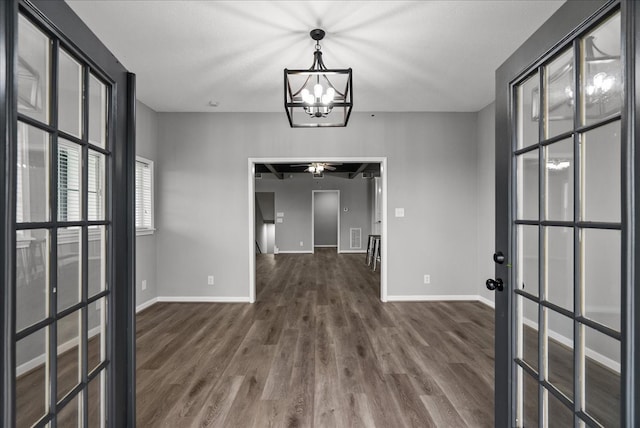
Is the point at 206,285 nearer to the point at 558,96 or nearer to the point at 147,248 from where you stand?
the point at 147,248

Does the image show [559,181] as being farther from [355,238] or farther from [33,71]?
[355,238]

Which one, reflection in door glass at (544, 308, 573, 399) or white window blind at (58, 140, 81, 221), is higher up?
white window blind at (58, 140, 81, 221)

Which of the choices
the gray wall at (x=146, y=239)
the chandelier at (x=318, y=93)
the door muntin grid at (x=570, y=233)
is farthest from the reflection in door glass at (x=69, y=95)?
the gray wall at (x=146, y=239)

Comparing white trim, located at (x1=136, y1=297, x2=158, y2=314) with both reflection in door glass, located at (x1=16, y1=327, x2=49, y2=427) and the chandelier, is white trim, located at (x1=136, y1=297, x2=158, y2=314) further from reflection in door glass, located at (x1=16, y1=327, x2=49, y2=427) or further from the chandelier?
reflection in door glass, located at (x1=16, y1=327, x2=49, y2=427)

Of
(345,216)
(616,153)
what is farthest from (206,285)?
(345,216)

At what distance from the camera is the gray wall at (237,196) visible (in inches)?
163

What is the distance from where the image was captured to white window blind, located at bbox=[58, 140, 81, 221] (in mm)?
1025

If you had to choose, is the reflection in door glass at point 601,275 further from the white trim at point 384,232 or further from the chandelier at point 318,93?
the white trim at point 384,232

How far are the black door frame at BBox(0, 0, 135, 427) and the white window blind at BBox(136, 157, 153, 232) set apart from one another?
2.75m

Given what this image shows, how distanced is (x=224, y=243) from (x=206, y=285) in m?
0.62

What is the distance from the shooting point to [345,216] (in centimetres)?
986

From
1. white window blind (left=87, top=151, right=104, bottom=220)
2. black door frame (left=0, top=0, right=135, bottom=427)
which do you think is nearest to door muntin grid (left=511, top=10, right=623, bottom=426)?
black door frame (left=0, top=0, right=135, bottom=427)

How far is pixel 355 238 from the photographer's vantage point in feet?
32.2

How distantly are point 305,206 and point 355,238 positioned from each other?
1907 millimetres
